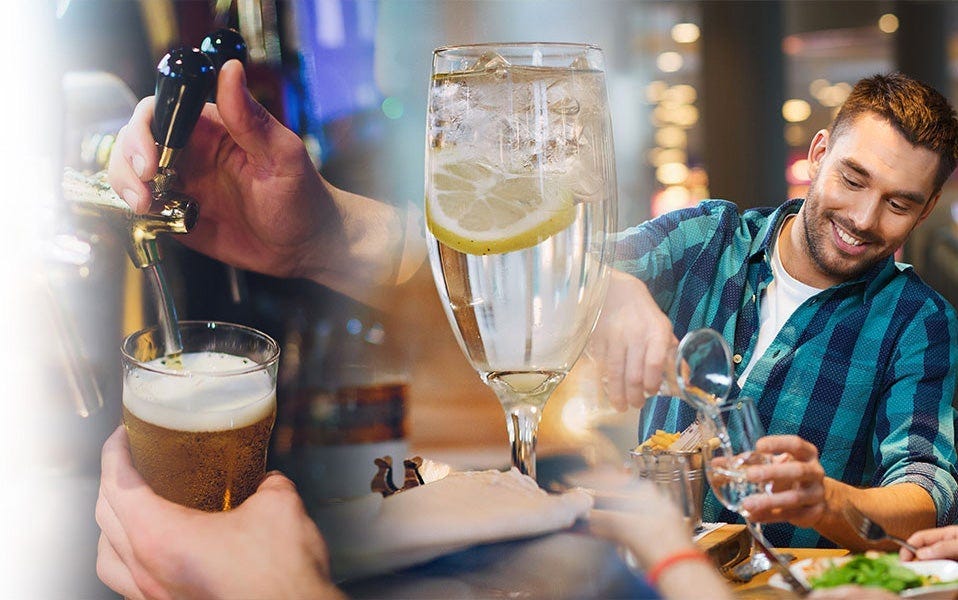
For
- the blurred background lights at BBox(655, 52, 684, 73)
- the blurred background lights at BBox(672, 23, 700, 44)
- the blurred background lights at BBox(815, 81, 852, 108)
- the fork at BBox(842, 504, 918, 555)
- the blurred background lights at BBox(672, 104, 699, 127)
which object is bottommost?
the fork at BBox(842, 504, 918, 555)

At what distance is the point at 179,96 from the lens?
0.78m

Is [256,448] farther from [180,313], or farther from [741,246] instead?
[741,246]

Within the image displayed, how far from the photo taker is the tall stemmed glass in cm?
61

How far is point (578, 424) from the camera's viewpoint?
2.77ft

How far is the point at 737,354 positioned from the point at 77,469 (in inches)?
24.8

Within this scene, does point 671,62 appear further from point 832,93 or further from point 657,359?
point 657,359

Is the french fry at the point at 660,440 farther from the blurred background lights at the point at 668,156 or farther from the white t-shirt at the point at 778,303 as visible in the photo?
the blurred background lights at the point at 668,156

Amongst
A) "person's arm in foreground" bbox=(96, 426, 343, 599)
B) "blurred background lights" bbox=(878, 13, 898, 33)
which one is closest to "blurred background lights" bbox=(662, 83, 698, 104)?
"blurred background lights" bbox=(878, 13, 898, 33)

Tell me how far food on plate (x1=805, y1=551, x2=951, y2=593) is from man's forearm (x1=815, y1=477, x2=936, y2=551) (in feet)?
0.12

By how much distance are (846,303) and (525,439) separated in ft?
1.84

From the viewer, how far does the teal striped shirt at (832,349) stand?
102cm

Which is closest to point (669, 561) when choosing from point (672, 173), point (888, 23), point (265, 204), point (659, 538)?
point (659, 538)

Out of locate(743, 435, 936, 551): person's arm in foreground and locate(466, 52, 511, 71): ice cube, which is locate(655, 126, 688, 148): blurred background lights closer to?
locate(743, 435, 936, 551): person's arm in foreground

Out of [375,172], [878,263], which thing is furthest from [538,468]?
[878,263]
